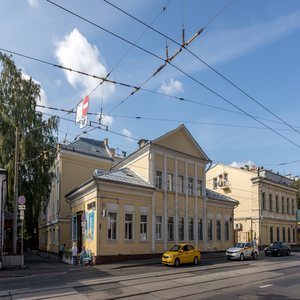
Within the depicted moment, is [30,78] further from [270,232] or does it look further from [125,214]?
[270,232]

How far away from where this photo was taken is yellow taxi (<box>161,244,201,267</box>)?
1998 cm

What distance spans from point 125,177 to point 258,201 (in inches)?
870

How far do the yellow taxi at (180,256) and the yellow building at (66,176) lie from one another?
14858mm

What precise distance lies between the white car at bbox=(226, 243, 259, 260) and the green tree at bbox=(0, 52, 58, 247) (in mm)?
16338

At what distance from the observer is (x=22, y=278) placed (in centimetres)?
1497

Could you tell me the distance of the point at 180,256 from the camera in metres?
20.3

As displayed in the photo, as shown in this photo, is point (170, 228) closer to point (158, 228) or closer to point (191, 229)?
point (158, 228)

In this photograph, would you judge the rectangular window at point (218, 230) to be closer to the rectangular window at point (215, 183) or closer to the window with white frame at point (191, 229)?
the window with white frame at point (191, 229)

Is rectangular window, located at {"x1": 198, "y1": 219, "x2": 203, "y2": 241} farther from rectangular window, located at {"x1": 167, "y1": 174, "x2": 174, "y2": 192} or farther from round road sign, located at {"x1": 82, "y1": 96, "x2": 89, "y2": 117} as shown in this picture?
round road sign, located at {"x1": 82, "y1": 96, "x2": 89, "y2": 117}

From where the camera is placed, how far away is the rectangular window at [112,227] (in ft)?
72.7

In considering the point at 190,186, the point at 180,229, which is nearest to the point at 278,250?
the point at 180,229

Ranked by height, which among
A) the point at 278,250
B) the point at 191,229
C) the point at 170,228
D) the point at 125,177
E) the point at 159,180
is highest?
the point at 125,177

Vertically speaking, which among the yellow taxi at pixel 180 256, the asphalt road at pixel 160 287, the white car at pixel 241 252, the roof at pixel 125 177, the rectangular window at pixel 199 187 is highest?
the roof at pixel 125 177

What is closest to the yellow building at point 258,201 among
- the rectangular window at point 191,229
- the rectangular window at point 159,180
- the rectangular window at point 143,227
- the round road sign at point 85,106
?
the rectangular window at point 191,229
